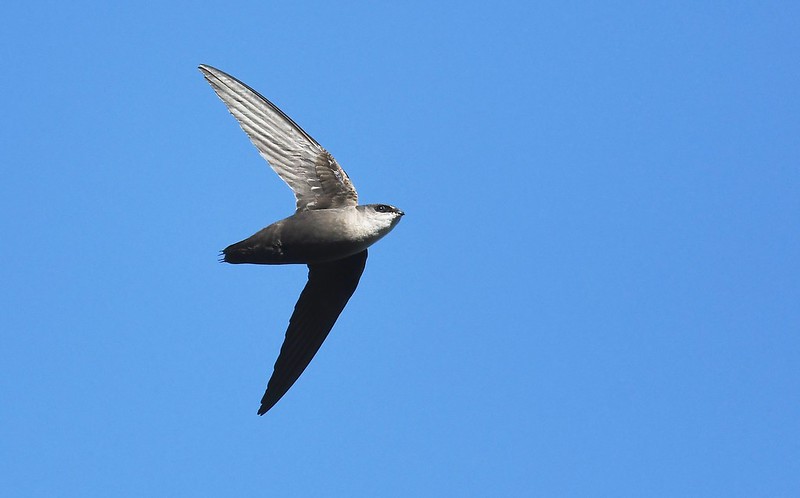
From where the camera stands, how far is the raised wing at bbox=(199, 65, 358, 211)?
13133 millimetres

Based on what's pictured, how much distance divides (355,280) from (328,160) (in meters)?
1.49

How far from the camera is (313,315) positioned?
1370 cm

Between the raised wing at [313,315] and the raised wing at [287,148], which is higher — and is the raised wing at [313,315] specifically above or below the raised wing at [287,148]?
below

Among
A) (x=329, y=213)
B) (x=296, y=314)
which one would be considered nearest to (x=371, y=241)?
→ (x=329, y=213)

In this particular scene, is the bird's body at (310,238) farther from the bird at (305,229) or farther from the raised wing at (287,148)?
the raised wing at (287,148)

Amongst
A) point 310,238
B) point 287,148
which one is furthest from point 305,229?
point 287,148

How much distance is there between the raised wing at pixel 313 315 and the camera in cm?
1361

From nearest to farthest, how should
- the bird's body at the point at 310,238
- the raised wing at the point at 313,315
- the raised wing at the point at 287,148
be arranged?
the bird's body at the point at 310,238
the raised wing at the point at 287,148
the raised wing at the point at 313,315

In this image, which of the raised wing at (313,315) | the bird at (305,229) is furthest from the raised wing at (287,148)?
the raised wing at (313,315)

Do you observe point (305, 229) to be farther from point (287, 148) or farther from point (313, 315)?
point (313, 315)

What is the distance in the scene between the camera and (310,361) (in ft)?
45.0

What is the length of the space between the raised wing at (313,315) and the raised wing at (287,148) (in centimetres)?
90

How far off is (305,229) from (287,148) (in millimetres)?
1184

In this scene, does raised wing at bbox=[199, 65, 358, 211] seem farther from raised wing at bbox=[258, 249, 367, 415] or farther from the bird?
raised wing at bbox=[258, 249, 367, 415]
